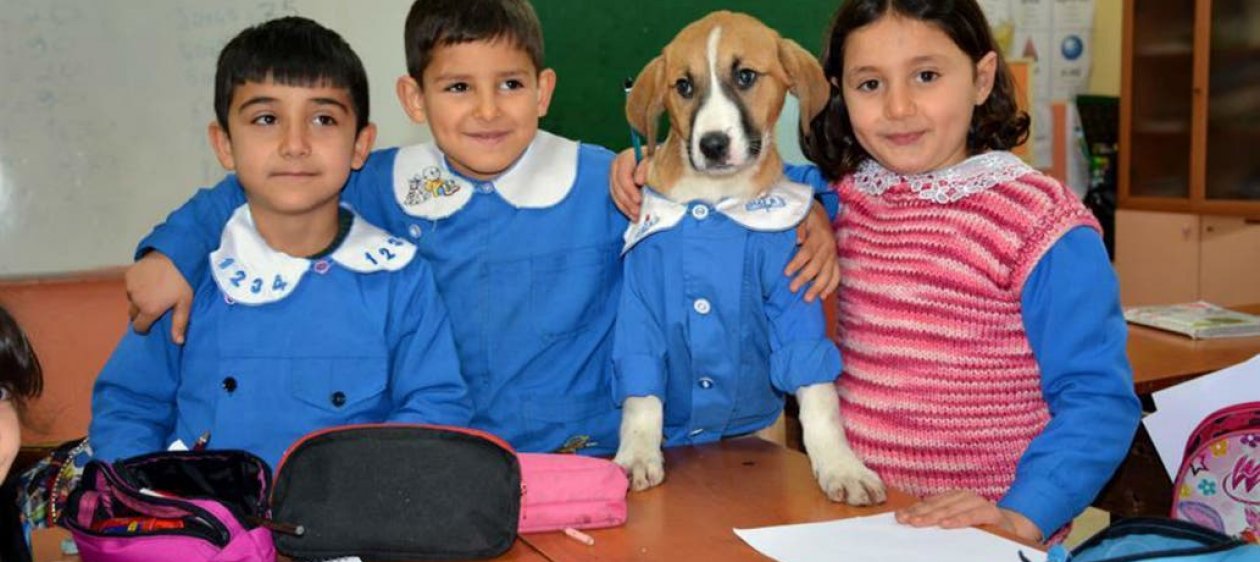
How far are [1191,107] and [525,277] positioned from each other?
477cm

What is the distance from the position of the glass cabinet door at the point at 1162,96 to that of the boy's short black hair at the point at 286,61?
4.94m

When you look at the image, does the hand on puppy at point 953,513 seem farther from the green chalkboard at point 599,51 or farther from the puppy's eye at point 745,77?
the green chalkboard at point 599,51

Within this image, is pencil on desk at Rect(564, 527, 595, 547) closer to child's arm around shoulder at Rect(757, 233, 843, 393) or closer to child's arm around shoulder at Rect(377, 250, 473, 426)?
child's arm around shoulder at Rect(377, 250, 473, 426)

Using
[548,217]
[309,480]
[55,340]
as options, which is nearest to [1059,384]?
[548,217]

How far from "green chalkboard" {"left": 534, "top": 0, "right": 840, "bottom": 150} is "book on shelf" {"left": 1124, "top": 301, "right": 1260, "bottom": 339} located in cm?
152

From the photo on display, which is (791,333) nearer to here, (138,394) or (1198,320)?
(138,394)

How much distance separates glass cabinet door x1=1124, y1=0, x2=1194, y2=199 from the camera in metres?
5.89

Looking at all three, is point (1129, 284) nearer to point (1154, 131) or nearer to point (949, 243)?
point (1154, 131)

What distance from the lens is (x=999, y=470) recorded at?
2.03 m

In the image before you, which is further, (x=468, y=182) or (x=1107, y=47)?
(x=1107, y=47)

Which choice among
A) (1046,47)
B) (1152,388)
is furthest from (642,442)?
(1046,47)

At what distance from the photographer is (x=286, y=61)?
206 cm

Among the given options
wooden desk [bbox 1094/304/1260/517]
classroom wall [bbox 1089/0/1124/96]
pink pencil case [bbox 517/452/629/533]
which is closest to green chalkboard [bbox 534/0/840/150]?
wooden desk [bbox 1094/304/1260/517]

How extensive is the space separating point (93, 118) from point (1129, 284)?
4.85 m
